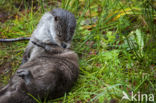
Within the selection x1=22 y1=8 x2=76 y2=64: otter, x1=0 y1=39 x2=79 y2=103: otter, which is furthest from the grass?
x1=22 y1=8 x2=76 y2=64: otter

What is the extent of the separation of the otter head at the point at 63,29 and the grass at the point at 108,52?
0.41 meters

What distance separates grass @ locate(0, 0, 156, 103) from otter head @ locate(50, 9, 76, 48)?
41 cm

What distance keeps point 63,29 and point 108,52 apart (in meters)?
0.69

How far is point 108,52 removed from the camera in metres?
3.17

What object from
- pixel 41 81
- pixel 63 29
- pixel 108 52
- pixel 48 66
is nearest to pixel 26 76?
pixel 41 81

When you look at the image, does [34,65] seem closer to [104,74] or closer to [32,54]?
[32,54]

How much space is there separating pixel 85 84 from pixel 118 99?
24.2 inches

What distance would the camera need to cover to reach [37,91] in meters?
2.24

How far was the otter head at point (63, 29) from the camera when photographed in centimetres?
304

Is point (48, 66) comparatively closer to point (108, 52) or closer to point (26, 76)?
point (26, 76)

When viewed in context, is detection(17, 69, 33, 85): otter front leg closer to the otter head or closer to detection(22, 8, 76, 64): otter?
detection(22, 8, 76, 64): otter

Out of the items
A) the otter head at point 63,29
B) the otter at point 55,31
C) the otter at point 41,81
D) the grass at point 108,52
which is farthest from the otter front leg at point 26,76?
the otter head at point 63,29

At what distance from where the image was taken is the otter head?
3039 millimetres

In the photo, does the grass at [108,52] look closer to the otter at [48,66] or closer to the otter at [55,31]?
the otter at [48,66]
